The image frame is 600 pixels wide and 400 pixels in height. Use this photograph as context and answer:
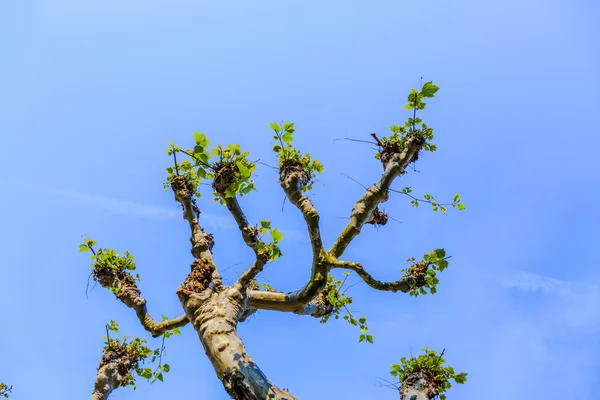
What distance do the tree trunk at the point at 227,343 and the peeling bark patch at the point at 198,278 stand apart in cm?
9

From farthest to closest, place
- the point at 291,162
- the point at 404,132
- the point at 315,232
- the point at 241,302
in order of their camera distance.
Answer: the point at 404,132 < the point at 291,162 < the point at 315,232 < the point at 241,302

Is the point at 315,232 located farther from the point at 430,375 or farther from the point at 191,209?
the point at 430,375

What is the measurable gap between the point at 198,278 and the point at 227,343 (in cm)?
146

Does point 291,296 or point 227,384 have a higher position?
point 291,296

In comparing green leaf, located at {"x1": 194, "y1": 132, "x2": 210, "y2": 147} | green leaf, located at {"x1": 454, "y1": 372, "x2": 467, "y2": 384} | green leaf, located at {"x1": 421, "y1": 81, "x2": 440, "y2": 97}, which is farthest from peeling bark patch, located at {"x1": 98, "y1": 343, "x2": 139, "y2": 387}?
green leaf, located at {"x1": 421, "y1": 81, "x2": 440, "y2": 97}

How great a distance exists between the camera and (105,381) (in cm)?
848

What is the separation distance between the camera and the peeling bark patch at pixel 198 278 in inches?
237

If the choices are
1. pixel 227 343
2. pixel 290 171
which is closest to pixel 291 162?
pixel 290 171

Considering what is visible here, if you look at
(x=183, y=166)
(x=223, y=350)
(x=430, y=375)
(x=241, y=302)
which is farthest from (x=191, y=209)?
(x=430, y=375)

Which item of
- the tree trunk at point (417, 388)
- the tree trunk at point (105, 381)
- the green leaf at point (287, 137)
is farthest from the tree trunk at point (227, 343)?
the tree trunk at point (105, 381)

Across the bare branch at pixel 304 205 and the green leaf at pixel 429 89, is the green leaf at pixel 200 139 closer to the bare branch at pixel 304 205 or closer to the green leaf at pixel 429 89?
the bare branch at pixel 304 205

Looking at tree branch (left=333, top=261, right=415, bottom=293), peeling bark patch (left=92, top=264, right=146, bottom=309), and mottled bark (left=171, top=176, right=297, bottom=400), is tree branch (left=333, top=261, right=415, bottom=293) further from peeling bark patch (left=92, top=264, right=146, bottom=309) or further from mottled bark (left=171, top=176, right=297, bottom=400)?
peeling bark patch (left=92, top=264, right=146, bottom=309)

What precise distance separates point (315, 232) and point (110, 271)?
3710mm

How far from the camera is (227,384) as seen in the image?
466cm
